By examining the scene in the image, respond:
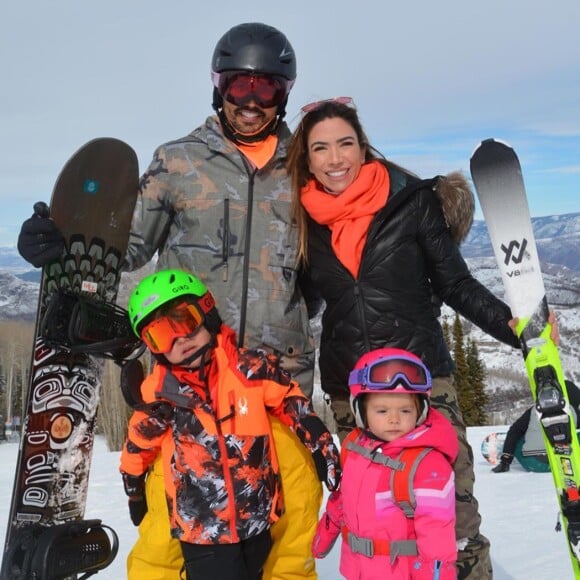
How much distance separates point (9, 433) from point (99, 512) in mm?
28376

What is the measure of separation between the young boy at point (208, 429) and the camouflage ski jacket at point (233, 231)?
169 mm

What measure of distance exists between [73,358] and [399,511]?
5.67 ft

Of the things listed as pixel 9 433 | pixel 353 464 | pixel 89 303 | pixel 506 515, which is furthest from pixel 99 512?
pixel 9 433

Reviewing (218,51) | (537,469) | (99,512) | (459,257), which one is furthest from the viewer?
(537,469)

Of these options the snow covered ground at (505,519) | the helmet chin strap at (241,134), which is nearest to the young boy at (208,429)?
the helmet chin strap at (241,134)

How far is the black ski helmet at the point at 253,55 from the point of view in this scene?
292 cm

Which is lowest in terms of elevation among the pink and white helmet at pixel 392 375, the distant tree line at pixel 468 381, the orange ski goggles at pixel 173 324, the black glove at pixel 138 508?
the black glove at pixel 138 508

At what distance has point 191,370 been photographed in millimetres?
2580

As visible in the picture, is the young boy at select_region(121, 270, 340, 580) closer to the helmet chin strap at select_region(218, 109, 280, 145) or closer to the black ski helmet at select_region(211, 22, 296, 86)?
the helmet chin strap at select_region(218, 109, 280, 145)

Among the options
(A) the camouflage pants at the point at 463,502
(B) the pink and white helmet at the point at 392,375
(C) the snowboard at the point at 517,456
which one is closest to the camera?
(B) the pink and white helmet at the point at 392,375

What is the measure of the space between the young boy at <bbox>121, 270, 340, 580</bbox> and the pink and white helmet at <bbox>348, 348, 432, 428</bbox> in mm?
260

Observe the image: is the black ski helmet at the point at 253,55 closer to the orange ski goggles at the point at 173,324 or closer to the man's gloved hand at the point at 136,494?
the orange ski goggles at the point at 173,324

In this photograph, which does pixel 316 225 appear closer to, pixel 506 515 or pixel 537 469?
pixel 506 515

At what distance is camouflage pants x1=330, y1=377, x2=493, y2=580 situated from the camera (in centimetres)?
264
